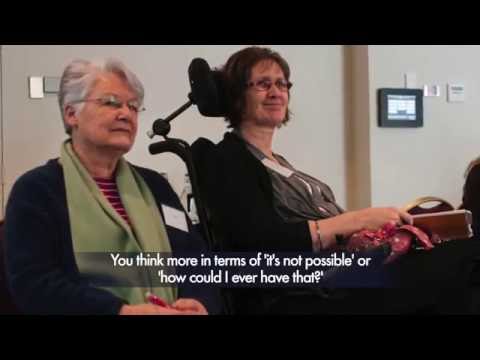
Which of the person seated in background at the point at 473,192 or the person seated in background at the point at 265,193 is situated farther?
the person seated in background at the point at 473,192

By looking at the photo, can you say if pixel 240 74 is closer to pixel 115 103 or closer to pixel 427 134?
pixel 115 103

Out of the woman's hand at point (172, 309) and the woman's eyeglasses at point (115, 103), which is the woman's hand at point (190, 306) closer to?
the woman's hand at point (172, 309)

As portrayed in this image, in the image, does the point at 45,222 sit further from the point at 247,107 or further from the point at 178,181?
the point at 247,107

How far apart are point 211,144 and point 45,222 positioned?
0.54 metres

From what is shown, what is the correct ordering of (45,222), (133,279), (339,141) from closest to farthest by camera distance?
(45,222) → (133,279) → (339,141)

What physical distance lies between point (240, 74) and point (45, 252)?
79 centimetres

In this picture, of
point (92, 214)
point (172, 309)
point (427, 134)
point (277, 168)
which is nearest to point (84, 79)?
point (92, 214)

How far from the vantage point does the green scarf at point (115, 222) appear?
1.76 m

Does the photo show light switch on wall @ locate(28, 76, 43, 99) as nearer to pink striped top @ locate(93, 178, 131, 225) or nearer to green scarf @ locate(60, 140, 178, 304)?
green scarf @ locate(60, 140, 178, 304)

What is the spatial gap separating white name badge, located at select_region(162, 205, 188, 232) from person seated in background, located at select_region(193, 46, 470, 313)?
0.13 m

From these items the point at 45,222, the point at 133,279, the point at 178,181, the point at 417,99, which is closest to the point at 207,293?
the point at 133,279

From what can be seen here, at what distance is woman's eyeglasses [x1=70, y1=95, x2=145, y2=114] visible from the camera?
5.87 ft

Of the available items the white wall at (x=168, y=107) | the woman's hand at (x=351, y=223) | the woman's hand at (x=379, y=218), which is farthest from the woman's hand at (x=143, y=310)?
the woman's hand at (x=379, y=218)
